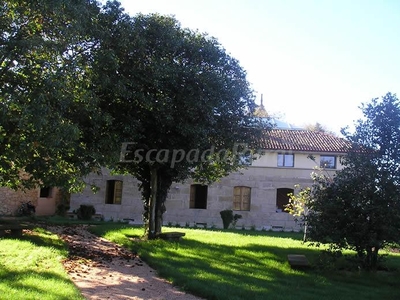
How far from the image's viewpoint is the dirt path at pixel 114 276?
6.81 meters

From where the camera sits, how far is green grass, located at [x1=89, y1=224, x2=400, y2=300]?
289 inches

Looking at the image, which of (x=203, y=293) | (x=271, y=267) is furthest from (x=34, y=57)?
(x=271, y=267)

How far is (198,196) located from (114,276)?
18389 millimetres

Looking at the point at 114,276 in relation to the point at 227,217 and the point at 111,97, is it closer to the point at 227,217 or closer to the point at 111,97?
the point at 111,97

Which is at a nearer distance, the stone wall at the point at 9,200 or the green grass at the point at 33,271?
the green grass at the point at 33,271

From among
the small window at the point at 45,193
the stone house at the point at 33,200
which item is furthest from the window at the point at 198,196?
the small window at the point at 45,193

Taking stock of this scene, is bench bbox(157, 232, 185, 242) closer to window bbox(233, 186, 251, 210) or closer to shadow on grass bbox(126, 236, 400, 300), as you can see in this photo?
shadow on grass bbox(126, 236, 400, 300)

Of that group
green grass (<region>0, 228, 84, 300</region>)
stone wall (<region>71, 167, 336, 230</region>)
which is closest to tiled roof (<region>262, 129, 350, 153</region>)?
stone wall (<region>71, 167, 336, 230</region>)

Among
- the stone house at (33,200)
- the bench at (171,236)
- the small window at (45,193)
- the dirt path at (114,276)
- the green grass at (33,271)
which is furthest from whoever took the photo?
the small window at (45,193)

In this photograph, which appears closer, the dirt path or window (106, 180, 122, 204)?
the dirt path

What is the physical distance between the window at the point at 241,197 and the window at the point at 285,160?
2.55m

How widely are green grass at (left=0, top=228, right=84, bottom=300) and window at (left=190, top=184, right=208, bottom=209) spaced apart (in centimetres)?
1465

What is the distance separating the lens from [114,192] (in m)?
27.0

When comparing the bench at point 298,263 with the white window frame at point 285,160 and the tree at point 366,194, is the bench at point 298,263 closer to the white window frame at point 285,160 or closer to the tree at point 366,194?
the tree at point 366,194
